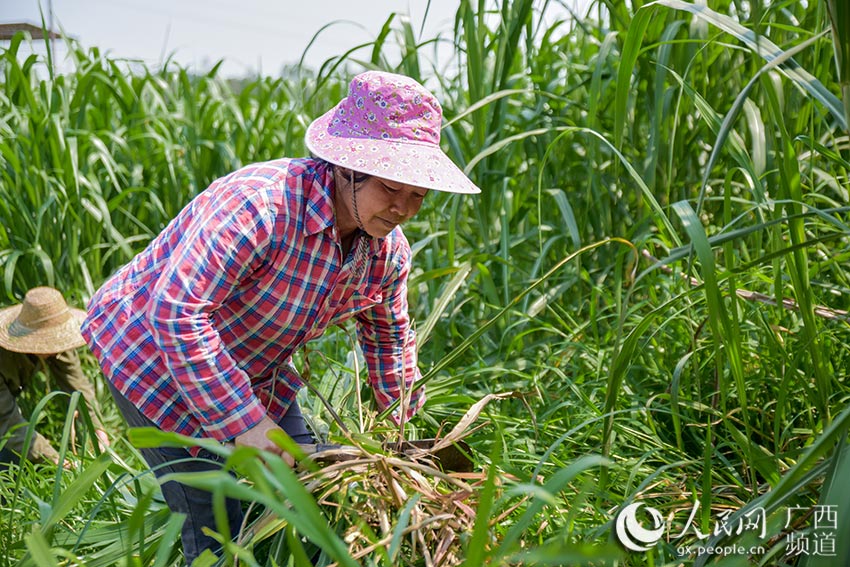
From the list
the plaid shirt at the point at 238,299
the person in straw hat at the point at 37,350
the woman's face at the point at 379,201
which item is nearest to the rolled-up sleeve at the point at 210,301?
the plaid shirt at the point at 238,299

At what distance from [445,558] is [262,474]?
436 millimetres

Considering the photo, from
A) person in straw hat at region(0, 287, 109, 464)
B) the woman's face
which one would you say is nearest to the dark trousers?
the woman's face

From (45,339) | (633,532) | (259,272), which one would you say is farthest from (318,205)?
(45,339)

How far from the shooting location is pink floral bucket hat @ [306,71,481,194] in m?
1.32

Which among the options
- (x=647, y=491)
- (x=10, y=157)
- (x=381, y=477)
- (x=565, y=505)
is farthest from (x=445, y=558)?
(x=10, y=157)

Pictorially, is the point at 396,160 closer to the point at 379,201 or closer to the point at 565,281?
the point at 379,201

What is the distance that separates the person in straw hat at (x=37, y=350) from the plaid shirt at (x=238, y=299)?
1.10 metres

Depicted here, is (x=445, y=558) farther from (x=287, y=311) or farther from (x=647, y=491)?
(x=287, y=311)

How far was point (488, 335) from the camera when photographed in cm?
220

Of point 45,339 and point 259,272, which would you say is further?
point 45,339

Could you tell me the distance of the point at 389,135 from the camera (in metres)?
1.36

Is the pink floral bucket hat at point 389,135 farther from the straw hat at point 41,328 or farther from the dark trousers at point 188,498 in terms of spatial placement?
the straw hat at point 41,328

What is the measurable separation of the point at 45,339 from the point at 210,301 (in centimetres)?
140

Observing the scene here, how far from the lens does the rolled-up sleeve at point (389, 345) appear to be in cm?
166
